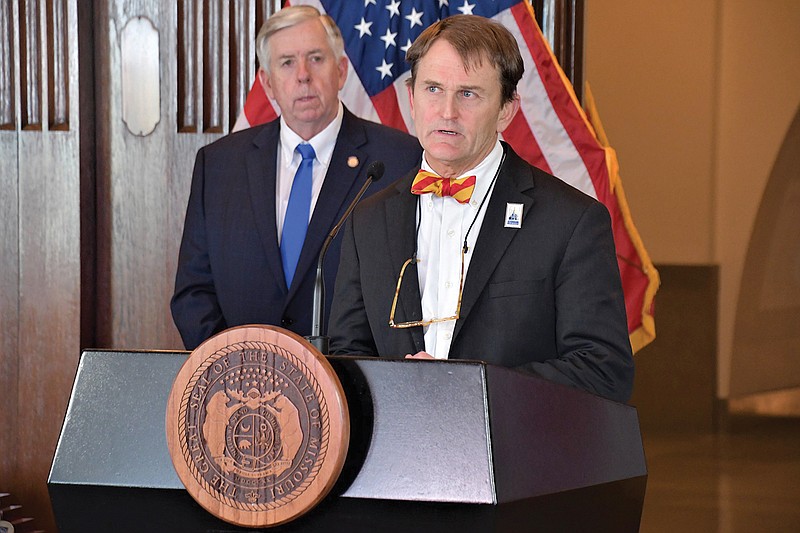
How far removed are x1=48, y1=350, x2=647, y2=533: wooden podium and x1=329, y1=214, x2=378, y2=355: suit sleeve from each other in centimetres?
62

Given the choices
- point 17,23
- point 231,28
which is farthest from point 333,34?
point 17,23

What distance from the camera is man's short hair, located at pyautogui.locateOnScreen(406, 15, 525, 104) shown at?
2018 millimetres

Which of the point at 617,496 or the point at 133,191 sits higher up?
the point at 133,191

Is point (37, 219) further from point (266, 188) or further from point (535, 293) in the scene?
point (535, 293)

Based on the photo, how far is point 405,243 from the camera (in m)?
2.12

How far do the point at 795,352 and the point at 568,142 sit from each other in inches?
224

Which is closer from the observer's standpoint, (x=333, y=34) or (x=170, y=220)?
(x=333, y=34)

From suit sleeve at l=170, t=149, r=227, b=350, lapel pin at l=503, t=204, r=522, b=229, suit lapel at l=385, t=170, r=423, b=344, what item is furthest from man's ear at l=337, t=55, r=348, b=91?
lapel pin at l=503, t=204, r=522, b=229

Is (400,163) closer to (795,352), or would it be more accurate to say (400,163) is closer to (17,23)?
(17,23)

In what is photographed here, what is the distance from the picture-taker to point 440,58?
202 centimetres

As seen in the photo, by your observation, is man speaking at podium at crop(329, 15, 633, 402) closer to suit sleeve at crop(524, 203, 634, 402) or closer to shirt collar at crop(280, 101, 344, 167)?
suit sleeve at crop(524, 203, 634, 402)

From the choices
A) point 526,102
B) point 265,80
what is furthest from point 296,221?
point 526,102

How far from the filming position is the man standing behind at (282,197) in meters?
3.32

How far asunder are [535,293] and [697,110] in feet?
22.7
